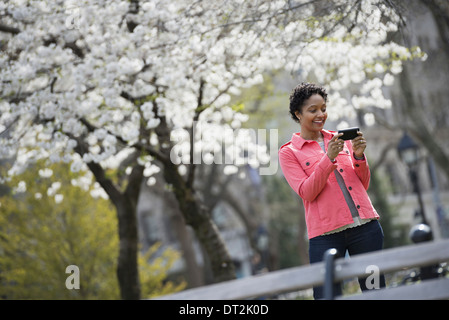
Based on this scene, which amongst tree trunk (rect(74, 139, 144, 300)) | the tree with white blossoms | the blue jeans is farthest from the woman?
tree trunk (rect(74, 139, 144, 300))

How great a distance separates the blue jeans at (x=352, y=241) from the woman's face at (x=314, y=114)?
0.79 metres

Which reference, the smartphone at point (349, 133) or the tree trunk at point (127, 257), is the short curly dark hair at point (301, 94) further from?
the tree trunk at point (127, 257)

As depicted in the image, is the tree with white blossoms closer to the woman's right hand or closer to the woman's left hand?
the woman's left hand

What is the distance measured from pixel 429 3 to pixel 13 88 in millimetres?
5873

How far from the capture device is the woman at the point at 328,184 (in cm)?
442

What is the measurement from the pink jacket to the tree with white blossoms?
3197 mm

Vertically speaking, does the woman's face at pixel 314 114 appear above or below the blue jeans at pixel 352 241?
above

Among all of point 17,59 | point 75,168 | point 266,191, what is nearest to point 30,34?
point 17,59

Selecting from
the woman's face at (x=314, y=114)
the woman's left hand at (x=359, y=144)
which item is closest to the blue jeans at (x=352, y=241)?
the woman's left hand at (x=359, y=144)

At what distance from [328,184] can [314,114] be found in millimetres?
536

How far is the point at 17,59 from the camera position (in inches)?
381

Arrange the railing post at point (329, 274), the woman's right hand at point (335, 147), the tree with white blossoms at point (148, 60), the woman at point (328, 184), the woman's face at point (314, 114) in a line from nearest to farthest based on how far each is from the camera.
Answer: the railing post at point (329, 274) < the woman's right hand at point (335, 147) < the woman at point (328, 184) < the woman's face at point (314, 114) < the tree with white blossoms at point (148, 60)

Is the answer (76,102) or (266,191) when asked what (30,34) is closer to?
(76,102)

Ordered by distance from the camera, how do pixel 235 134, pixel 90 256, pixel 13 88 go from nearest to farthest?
pixel 13 88, pixel 235 134, pixel 90 256
